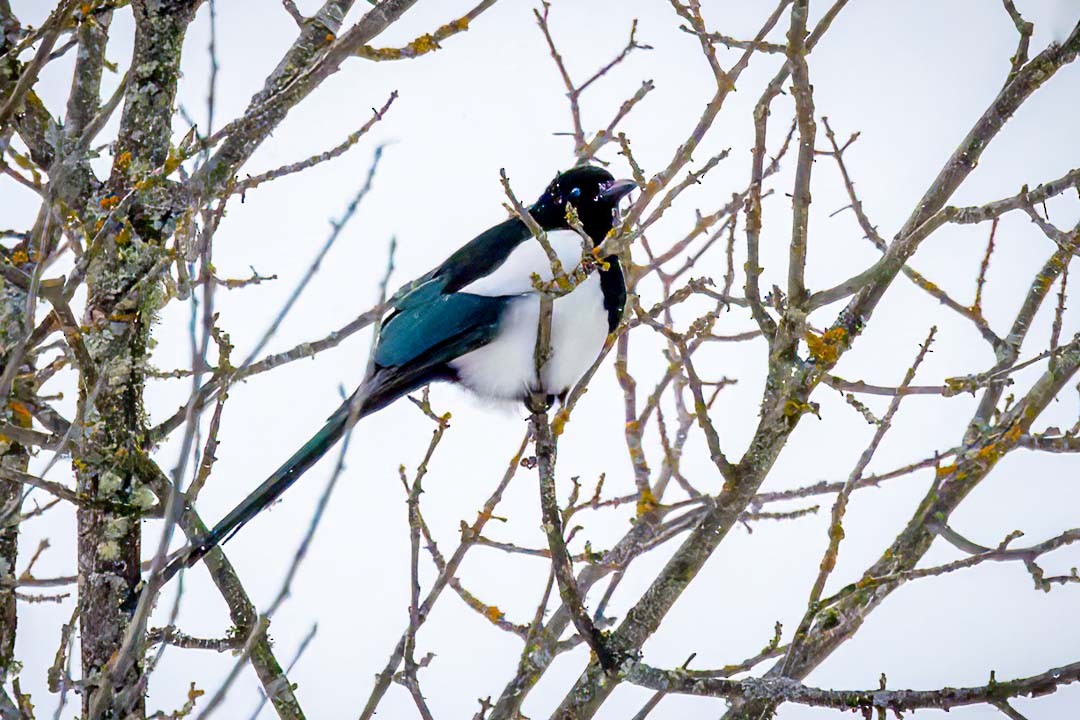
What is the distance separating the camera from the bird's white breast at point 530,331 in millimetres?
2713

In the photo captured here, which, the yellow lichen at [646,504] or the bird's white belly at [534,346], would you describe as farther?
the bird's white belly at [534,346]

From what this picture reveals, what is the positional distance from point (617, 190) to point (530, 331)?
18.1 inches

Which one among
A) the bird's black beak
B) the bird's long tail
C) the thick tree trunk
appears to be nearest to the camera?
the thick tree trunk

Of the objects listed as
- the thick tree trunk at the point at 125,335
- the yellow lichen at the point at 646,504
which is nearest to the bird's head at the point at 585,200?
the yellow lichen at the point at 646,504

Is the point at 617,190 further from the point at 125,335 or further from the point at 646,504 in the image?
the point at 125,335

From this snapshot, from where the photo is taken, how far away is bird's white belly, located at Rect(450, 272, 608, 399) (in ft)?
8.89

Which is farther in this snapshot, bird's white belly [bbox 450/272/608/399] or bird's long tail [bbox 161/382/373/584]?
bird's white belly [bbox 450/272/608/399]

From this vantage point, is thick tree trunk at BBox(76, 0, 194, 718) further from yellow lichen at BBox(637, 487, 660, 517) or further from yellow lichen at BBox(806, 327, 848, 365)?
yellow lichen at BBox(806, 327, 848, 365)

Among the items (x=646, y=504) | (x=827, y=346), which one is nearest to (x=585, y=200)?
(x=646, y=504)

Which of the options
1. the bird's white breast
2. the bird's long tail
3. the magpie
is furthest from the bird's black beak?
the bird's long tail

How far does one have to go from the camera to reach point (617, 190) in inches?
117

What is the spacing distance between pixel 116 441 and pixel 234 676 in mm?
777

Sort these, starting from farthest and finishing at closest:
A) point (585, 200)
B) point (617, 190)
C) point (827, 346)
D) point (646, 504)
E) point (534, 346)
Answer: point (585, 200)
point (617, 190)
point (534, 346)
point (646, 504)
point (827, 346)

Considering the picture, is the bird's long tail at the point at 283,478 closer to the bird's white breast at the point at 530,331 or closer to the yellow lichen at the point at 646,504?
the bird's white breast at the point at 530,331
